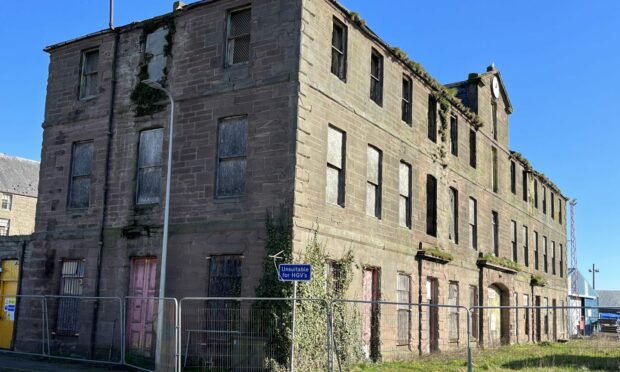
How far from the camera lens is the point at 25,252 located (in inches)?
861

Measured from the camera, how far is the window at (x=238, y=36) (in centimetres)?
1805

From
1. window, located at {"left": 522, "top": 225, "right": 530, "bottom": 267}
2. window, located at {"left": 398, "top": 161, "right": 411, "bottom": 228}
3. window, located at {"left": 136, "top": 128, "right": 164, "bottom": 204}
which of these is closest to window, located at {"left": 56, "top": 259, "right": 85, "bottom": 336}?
window, located at {"left": 136, "top": 128, "right": 164, "bottom": 204}

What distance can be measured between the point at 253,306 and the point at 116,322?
5.07 metres

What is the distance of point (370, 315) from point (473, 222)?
1087cm

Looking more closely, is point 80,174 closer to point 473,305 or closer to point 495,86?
point 473,305

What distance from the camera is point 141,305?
61.2ft

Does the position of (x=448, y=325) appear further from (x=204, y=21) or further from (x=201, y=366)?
(x=204, y=21)

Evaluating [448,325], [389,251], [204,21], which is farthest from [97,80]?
[448,325]

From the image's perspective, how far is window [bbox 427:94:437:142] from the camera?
25.1m

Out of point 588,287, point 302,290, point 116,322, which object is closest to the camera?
point 302,290

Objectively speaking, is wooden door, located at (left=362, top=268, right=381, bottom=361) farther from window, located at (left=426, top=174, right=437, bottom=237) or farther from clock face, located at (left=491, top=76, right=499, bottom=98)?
clock face, located at (left=491, top=76, right=499, bottom=98)

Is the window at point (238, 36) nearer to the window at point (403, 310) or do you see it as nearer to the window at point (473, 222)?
the window at point (403, 310)

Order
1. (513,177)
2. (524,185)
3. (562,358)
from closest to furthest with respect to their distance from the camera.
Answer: (562,358), (513,177), (524,185)

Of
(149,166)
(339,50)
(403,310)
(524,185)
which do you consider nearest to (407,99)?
(339,50)
